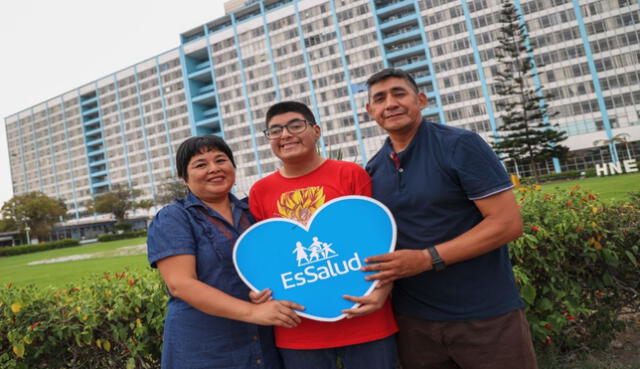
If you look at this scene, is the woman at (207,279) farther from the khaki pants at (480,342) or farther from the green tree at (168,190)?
the green tree at (168,190)

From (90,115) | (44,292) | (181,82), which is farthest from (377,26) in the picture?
(90,115)

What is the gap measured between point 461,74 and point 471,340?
144 feet

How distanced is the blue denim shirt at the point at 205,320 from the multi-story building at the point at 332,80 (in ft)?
90.1

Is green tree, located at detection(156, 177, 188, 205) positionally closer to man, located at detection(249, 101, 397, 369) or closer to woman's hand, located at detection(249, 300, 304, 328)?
man, located at detection(249, 101, 397, 369)

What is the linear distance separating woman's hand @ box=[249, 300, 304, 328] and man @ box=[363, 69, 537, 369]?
1.02ft

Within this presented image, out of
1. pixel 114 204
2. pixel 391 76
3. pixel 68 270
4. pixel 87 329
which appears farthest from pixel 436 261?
pixel 114 204

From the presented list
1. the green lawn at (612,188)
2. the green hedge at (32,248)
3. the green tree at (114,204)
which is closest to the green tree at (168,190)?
the green tree at (114,204)

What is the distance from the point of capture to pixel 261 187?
69.6 inches

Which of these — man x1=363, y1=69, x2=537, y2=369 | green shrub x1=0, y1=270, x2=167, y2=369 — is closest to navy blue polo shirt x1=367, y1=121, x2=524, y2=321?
man x1=363, y1=69, x2=537, y2=369

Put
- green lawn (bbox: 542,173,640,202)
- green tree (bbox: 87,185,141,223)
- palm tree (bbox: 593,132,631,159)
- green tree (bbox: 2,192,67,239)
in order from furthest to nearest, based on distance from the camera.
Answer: green tree (bbox: 87,185,141,223) → green tree (bbox: 2,192,67,239) → palm tree (bbox: 593,132,631,159) → green lawn (bbox: 542,173,640,202)

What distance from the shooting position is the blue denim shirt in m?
1.51

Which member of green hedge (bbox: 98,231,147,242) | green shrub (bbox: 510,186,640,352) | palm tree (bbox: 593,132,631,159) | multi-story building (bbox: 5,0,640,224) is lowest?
green shrub (bbox: 510,186,640,352)

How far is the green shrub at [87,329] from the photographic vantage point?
7.52 feet

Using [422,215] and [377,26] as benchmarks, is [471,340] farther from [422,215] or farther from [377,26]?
[377,26]
